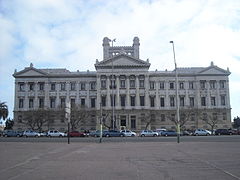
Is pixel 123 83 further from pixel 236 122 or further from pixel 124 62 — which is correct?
pixel 236 122

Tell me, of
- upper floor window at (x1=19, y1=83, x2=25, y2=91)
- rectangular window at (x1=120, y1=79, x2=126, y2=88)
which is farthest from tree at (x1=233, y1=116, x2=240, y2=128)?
upper floor window at (x1=19, y1=83, x2=25, y2=91)

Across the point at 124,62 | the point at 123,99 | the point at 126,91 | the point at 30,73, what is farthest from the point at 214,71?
the point at 30,73

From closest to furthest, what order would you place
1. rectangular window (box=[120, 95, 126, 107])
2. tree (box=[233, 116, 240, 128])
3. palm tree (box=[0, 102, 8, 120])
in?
palm tree (box=[0, 102, 8, 120])
rectangular window (box=[120, 95, 126, 107])
tree (box=[233, 116, 240, 128])

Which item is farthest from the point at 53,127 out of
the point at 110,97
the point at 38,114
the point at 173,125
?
the point at 173,125

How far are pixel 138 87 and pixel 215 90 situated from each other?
23772 millimetres

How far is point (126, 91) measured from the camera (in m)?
85.8

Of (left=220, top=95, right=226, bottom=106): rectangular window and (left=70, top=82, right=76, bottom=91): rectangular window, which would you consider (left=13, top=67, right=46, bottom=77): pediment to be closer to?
(left=70, top=82, right=76, bottom=91): rectangular window

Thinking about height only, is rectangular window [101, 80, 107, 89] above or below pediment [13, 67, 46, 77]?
below

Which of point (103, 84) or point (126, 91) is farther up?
point (103, 84)

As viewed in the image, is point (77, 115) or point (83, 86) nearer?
point (77, 115)

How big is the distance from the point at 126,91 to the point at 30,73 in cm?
2980

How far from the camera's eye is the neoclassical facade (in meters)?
84.4

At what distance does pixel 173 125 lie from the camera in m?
85.3

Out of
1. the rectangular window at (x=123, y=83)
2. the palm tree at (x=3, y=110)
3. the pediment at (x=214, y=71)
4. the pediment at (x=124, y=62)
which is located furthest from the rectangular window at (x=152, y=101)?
the palm tree at (x=3, y=110)
